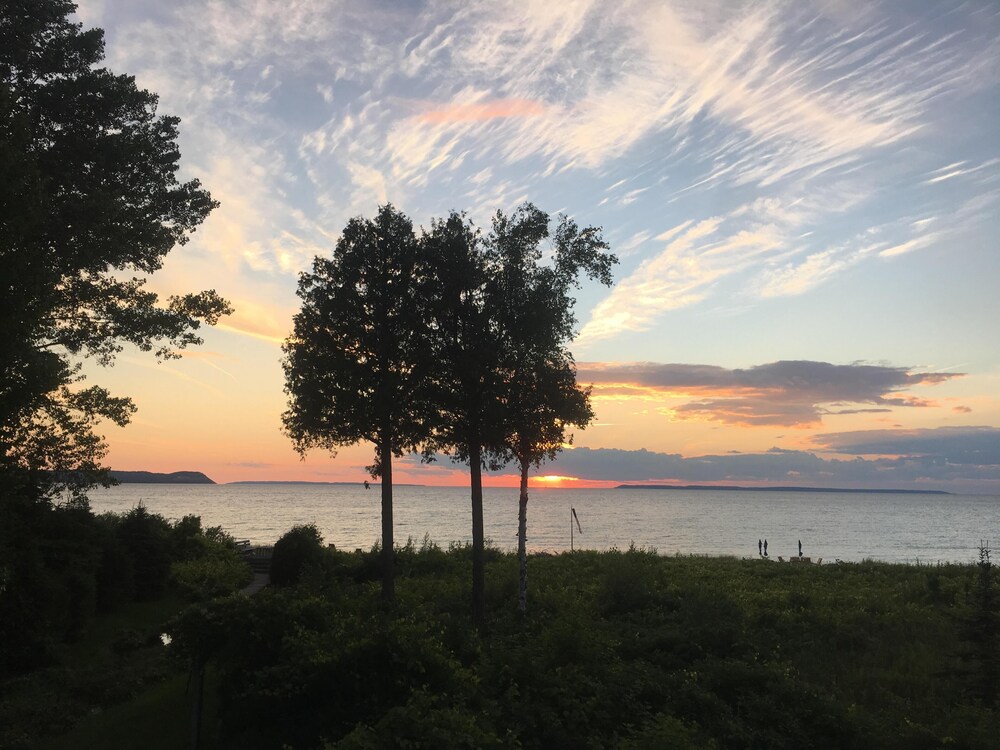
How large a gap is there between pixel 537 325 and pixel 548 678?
11.4 m

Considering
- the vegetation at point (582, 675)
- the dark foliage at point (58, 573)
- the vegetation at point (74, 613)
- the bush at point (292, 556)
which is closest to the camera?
the vegetation at point (582, 675)

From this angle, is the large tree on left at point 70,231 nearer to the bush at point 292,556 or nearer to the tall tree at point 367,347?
the tall tree at point 367,347

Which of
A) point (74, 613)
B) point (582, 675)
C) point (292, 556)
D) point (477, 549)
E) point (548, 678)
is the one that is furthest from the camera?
point (292, 556)

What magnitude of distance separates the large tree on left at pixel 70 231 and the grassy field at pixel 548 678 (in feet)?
20.4

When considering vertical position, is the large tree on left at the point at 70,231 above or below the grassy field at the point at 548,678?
above

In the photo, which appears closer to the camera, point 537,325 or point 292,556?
point 537,325

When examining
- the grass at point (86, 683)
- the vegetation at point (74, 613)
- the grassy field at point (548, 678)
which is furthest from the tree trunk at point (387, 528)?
the grass at point (86, 683)

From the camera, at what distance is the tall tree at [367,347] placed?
72.3ft

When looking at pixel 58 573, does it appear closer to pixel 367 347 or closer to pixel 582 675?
pixel 367 347

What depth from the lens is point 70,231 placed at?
1612 cm

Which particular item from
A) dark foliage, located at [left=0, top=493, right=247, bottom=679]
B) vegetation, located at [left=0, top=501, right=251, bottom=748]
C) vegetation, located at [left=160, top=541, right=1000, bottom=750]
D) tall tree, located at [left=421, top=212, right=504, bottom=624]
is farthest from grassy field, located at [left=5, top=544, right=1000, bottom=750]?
tall tree, located at [left=421, top=212, right=504, bottom=624]

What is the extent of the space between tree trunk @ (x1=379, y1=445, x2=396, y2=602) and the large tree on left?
7.24m

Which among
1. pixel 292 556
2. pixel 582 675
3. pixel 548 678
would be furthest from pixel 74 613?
pixel 582 675

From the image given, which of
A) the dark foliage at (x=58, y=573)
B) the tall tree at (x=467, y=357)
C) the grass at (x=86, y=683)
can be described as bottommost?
Answer: the grass at (x=86, y=683)
